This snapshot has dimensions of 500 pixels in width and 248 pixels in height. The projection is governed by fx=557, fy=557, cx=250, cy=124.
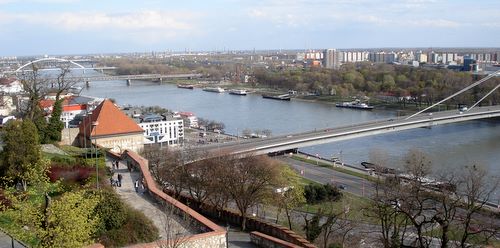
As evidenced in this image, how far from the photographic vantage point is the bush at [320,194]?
11258 mm

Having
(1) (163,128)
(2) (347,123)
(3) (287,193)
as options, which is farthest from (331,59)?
(3) (287,193)

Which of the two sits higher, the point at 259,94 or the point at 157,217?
the point at 157,217

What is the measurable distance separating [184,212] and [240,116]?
23.6m

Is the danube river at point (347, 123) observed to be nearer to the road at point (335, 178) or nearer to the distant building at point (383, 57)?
the road at point (335, 178)

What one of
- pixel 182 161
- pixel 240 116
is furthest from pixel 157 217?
pixel 240 116

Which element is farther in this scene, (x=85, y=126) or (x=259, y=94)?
(x=259, y=94)

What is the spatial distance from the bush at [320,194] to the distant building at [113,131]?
3670mm

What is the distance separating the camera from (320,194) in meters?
11.5

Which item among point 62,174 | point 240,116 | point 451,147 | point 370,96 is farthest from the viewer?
point 370,96

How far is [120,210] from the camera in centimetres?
532

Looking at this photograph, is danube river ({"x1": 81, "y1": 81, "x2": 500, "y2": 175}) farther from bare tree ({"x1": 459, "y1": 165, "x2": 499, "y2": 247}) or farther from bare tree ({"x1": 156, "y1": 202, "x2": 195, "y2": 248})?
bare tree ({"x1": 156, "y1": 202, "x2": 195, "y2": 248})

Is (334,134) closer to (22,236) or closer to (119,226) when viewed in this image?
(119,226)

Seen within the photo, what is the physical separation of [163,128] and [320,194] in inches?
413

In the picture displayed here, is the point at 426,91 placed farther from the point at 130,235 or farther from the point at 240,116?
the point at 130,235
